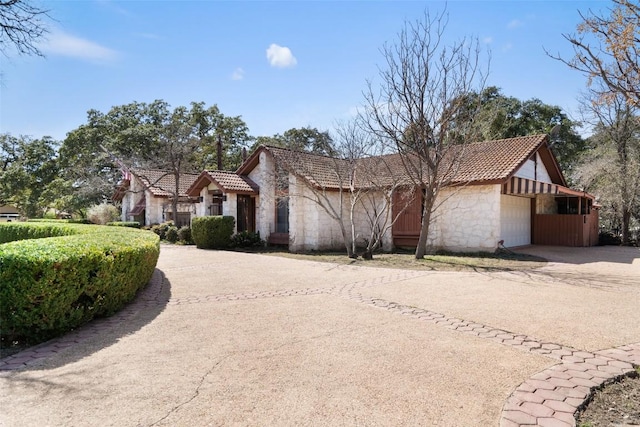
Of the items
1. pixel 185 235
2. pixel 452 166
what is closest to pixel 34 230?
pixel 185 235

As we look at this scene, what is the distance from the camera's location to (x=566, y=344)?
5820mm

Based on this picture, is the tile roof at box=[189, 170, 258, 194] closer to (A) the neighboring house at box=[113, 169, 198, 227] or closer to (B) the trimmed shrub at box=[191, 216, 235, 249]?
(B) the trimmed shrub at box=[191, 216, 235, 249]

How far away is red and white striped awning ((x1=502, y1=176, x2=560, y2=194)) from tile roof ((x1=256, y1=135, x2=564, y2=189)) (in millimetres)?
726

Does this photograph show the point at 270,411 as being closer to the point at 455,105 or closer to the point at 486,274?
the point at 486,274

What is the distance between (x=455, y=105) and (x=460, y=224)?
581 cm

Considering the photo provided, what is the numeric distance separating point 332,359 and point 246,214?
762 inches

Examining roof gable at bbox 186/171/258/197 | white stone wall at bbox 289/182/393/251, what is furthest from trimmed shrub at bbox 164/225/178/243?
white stone wall at bbox 289/182/393/251

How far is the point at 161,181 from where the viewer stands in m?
34.6

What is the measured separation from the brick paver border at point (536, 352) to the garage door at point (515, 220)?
1263cm

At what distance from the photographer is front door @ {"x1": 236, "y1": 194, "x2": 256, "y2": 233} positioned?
23708mm

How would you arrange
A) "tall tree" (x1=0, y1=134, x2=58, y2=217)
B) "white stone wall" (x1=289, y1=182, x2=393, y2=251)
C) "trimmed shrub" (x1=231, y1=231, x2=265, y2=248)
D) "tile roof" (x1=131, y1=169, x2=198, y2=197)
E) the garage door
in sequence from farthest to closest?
"tall tree" (x1=0, y1=134, x2=58, y2=217) < "tile roof" (x1=131, y1=169, x2=198, y2=197) < "trimmed shrub" (x1=231, y1=231, x2=265, y2=248) < "white stone wall" (x1=289, y1=182, x2=393, y2=251) < the garage door

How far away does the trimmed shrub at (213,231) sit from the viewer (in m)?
21.2

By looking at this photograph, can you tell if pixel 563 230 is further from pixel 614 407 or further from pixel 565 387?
pixel 614 407

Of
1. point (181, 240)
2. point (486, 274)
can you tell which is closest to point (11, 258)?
point (486, 274)
